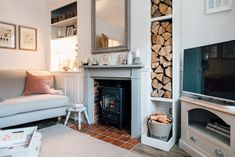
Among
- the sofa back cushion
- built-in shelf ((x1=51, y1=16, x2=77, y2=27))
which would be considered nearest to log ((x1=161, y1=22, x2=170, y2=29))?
built-in shelf ((x1=51, y1=16, x2=77, y2=27))

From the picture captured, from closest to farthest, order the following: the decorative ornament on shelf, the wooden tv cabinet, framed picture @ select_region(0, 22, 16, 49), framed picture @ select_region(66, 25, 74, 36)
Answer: the wooden tv cabinet
the decorative ornament on shelf
framed picture @ select_region(0, 22, 16, 49)
framed picture @ select_region(66, 25, 74, 36)

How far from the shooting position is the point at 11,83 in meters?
3.02

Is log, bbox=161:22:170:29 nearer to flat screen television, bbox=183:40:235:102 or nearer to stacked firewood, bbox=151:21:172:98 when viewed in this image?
stacked firewood, bbox=151:21:172:98

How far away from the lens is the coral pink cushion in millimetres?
3079

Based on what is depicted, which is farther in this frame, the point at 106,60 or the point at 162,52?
the point at 106,60

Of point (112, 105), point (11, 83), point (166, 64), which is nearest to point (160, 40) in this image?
point (166, 64)

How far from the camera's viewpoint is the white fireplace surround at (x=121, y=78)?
2328mm

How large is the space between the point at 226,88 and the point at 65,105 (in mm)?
2500

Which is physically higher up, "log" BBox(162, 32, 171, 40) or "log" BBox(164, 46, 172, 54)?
"log" BBox(162, 32, 171, 40)

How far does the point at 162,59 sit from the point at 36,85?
232 cm

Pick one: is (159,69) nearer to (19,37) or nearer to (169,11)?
(169,11)

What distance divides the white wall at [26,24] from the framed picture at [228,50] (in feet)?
11.7

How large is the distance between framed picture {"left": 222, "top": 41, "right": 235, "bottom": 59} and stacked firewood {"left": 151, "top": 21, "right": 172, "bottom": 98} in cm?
63

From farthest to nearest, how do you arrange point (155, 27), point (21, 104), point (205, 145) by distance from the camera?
point (21, 104) < point (155, 27) < point (205, 145)
